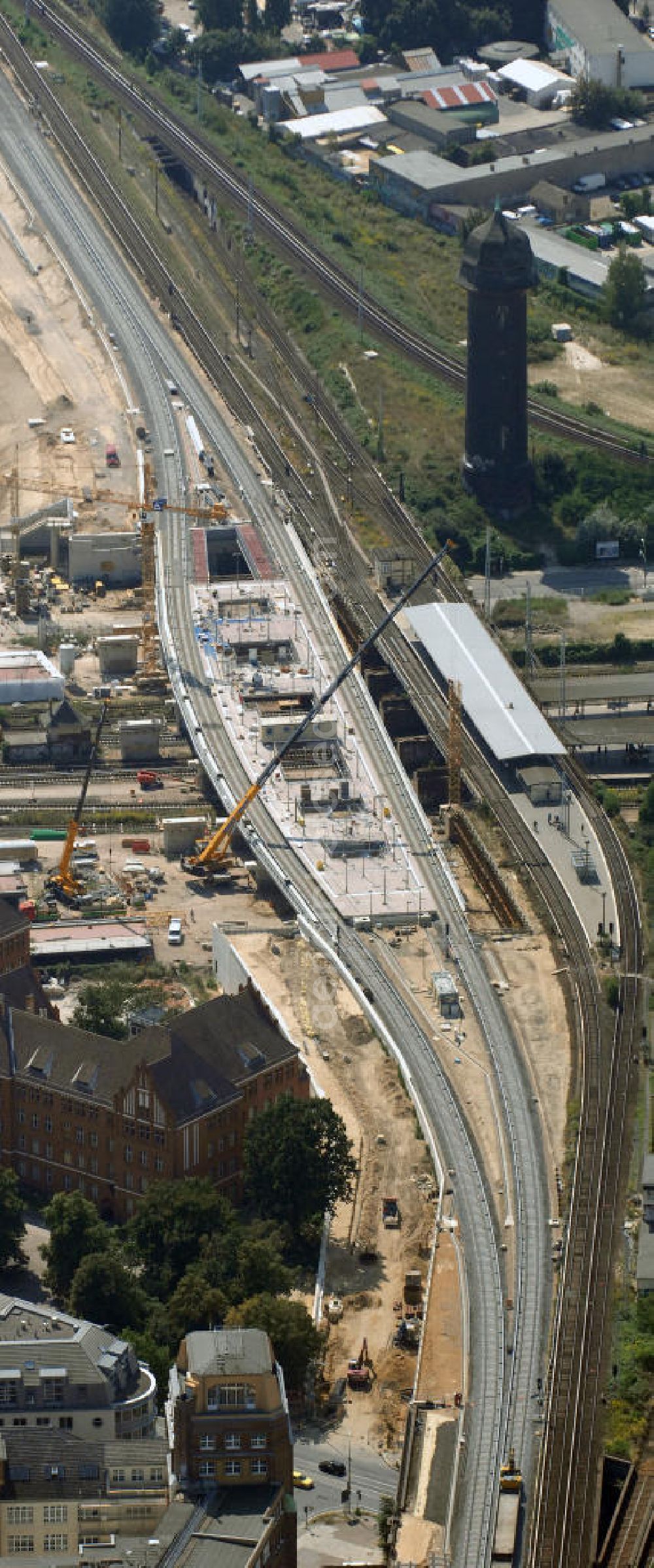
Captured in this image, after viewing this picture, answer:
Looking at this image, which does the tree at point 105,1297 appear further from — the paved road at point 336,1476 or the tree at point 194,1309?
the paved road at point 336,1476

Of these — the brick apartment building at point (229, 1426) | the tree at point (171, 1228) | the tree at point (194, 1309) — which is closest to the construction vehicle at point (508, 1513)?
the brick apartment building at point (229, 1426)

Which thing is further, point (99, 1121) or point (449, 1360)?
point (99, 1121)

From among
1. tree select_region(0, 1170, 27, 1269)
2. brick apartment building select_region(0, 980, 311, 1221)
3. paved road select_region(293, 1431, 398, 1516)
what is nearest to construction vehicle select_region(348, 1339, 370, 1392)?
paved road select_region(293, 1431, 398, 1516)

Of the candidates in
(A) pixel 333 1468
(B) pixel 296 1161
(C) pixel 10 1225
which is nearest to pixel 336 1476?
(A) pixel 333 1468

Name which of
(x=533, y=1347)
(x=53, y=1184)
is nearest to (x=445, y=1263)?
(x=533, y=1347)

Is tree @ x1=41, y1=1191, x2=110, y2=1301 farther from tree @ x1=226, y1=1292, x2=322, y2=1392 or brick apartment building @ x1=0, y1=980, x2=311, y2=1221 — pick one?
tree @ x1=226, y1=1292, x2=322, y2=1392

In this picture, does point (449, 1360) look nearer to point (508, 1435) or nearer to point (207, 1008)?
point (508, 1435)
